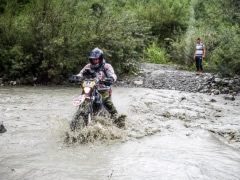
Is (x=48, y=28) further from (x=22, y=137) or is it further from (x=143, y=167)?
(x=143, y=167)

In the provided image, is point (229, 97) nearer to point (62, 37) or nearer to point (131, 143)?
point (131, 143)

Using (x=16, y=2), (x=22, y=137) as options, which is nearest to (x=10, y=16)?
(x=16, y=2)

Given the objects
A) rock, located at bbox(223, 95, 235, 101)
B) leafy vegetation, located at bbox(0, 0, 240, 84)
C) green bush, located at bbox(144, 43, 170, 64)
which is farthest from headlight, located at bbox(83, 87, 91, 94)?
green bush, located at bbox(144, 43, 170, 64)

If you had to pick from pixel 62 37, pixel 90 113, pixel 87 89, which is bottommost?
pixel 90 113

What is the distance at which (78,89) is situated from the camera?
15031 mm

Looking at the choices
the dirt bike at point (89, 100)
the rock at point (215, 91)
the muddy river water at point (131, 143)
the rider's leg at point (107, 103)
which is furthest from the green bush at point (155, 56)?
the dirt bike at point (89, 100)

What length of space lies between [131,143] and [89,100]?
→ 129 cm

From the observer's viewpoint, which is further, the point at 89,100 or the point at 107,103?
the point at 107,103

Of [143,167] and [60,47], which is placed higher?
[60,47]

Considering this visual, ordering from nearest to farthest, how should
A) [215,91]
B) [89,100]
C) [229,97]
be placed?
1. [89,100]
2. [229,97]
3. [215,91]

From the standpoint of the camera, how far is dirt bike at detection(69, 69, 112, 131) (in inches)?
293

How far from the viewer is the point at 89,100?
7.51 metres

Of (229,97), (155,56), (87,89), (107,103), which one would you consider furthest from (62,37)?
(155,56)

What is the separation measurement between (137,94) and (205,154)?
22.9ft
